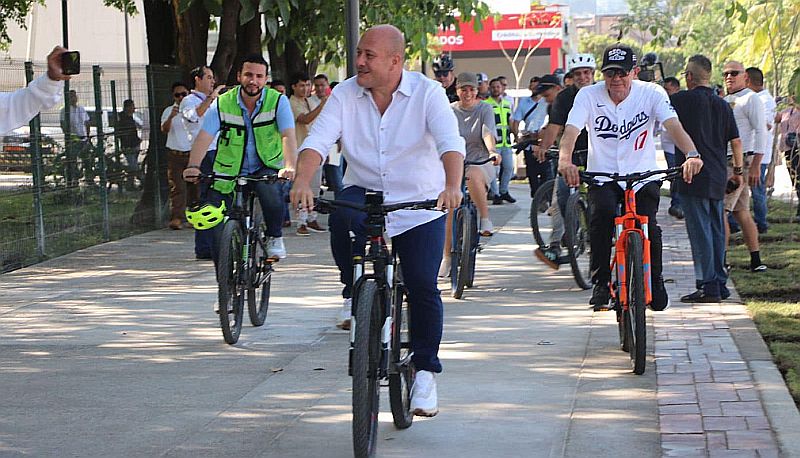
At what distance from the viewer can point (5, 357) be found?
827 centimetres

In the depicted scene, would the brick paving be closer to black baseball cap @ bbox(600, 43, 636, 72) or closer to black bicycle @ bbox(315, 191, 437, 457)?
black bicycle @ bbox(315, 191, 437, 457)

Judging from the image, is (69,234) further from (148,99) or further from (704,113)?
(704,113)

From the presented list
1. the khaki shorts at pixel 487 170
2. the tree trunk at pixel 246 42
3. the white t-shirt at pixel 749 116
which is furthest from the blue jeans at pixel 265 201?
the tree trunk at pixel 246 42

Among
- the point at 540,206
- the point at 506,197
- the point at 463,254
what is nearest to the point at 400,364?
the point at 463,254

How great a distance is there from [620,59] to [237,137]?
2596 mm

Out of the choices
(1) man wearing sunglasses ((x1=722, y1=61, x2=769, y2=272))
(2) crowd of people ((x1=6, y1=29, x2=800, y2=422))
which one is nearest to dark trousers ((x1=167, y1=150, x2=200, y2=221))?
(2) crowd of people ((x1=6, y1=29, x2=800, y2=422))

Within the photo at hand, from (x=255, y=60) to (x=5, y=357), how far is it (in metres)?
2.58

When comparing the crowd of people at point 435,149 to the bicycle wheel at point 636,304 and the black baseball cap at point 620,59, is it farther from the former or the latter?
the bicycle wheel at point 636,304

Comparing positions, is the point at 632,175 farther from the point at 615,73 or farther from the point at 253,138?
the point at 253,138

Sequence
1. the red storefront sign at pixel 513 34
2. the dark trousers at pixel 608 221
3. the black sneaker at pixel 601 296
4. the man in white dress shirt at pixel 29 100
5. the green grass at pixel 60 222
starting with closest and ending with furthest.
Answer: the man in white dress shirt at pixel 29 100 < the dark trousers at pixel 608 221 < the black sneaker at pixel 601 296 < the green grass at pixel 60 222 < the red storefront sign at pixel 513 34

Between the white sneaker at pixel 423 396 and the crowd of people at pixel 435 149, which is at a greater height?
the crowd of people at pixel 435 149

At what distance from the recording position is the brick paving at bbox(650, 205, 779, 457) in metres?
5.80

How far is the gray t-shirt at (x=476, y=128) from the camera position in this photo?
37.9ft

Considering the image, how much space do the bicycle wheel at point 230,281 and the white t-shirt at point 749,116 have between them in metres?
5.25
